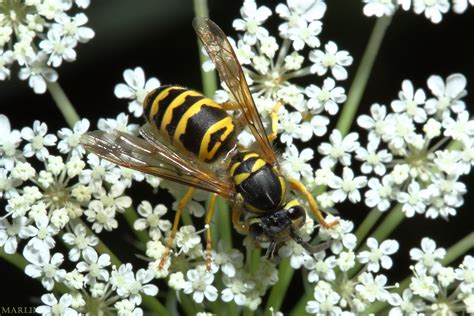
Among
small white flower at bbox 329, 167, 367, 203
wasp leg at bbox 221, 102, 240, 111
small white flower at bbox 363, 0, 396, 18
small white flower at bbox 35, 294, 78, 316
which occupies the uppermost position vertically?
small white flower at bbox 363, 0, 396, 18

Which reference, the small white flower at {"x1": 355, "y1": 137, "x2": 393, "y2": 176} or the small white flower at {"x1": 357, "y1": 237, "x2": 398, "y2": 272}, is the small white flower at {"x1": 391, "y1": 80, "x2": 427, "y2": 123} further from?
the small white flower at {"x1": 357, "y1": 237, "x2": 398, "y2": 272}

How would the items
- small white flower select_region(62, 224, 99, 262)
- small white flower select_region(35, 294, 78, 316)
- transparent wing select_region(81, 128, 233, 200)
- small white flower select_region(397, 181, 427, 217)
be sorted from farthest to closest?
small white flower select_region(397, 181, 427, 217), small white flower select_region(62, 224, 99, 262), small white flower select_region(35, 294, 78, 316), transparent wing select_region(81, 128, 233, 200)

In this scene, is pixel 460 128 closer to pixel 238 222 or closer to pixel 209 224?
pixel 238 222

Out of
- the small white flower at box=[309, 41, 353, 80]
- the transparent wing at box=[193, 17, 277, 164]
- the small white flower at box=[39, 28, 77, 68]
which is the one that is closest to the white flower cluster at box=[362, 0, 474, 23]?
the small white flower at box=[309, 41, 353, 80]

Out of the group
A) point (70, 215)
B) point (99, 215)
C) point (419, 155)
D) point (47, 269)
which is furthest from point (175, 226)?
point (419, 155)

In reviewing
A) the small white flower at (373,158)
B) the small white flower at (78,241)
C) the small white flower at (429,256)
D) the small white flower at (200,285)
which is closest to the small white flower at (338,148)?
the small white flower at (373,158)

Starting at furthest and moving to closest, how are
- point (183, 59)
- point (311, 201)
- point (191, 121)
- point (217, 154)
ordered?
point (183, 59)
point (311, 201)
point (217, 154)
point (191, 121)

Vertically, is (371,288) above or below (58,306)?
above

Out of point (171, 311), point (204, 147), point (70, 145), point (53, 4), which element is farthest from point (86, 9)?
point (171, 311)
